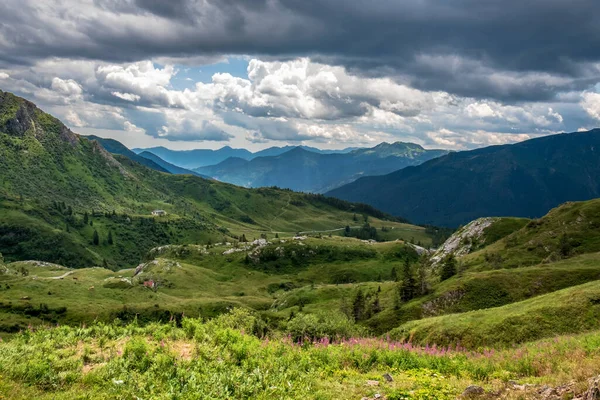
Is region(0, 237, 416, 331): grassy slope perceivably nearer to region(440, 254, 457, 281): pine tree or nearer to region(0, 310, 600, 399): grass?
region(440, 254, 457, 281): pine tree

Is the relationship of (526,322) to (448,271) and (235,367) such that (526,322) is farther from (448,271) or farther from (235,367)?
(448,271)

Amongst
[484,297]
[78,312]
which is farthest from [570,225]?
[78,312]

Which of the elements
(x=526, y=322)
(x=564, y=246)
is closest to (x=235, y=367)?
(x=526, y=322)

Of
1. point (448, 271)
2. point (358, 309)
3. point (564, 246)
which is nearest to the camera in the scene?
point (358, 309)

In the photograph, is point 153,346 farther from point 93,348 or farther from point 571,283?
point 571,283

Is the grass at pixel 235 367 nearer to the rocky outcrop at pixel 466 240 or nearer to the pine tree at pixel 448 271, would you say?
the pine tree at pixel 448 271

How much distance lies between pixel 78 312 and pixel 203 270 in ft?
276

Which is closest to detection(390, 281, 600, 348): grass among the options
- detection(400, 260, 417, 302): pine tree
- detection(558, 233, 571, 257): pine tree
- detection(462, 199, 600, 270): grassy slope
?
detection(400, 260, 417, 302): pine tree

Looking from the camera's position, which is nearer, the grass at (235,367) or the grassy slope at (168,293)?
the grass at (235,367)

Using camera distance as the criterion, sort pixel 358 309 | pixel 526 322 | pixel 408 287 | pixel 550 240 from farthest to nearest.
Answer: pixel 550 240
pixel 358 309
pixel 408 287
pixel 526 322

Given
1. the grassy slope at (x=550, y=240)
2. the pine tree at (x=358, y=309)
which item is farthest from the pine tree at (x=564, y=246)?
the pine tree at (x=358, y=309)

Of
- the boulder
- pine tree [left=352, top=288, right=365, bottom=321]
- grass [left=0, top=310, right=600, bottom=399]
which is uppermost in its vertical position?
the boulder

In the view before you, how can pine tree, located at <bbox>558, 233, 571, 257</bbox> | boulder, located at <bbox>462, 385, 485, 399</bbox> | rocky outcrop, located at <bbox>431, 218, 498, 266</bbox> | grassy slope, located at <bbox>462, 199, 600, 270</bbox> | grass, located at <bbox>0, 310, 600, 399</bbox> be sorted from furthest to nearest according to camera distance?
rocky outcrop, located at <bbox>431, 218, 498, 266</bbox>
grassy slope, located at <bbox>462, 199, 600, 270</bbox>
pine tree, located at <bbox>558, 233, 571, 257</bbox>
grass, located at <bbox>0, 310, 600, 399</bbox>
boulder, located at <bbox>462, 385, 485, 399</bbox>

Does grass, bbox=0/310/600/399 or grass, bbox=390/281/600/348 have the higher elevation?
grass, bbox=0/310/600/399
